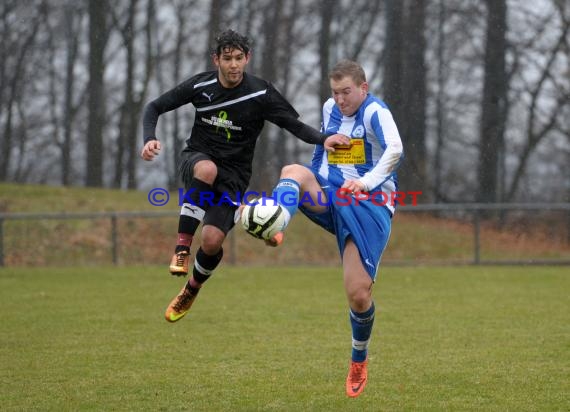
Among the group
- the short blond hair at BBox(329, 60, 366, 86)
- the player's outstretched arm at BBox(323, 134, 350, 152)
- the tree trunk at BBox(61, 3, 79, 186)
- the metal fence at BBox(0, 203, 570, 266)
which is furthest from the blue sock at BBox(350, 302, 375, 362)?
the tree trunk at BBox(61, 3, 79, 186)

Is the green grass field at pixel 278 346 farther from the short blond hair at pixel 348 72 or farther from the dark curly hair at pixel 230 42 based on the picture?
the dark curly hair at pixel 230 42

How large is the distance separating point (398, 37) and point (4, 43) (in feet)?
24.8

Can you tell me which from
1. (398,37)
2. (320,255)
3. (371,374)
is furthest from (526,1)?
(371,374)

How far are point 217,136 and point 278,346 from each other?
7.03 ft

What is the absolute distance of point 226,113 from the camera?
19.4 feet

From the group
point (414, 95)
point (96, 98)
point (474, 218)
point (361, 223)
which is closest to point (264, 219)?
point (361, 223)

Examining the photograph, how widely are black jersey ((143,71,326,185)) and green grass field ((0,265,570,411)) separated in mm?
1568

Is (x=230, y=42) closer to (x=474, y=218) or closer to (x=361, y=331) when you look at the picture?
(x=361, y=331)

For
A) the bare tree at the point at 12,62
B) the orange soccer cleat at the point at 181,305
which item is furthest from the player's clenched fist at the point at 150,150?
the bare tree at the point at 12,62

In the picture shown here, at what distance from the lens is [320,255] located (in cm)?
1504

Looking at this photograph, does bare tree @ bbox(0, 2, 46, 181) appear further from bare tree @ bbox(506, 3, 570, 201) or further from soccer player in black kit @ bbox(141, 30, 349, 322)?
soccer player in black kit @ bbox(141, 30, 349, 322)

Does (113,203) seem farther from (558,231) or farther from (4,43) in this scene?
(558,231)

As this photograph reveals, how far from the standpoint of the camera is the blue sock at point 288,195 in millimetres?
5066

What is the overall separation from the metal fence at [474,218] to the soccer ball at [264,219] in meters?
9.18
